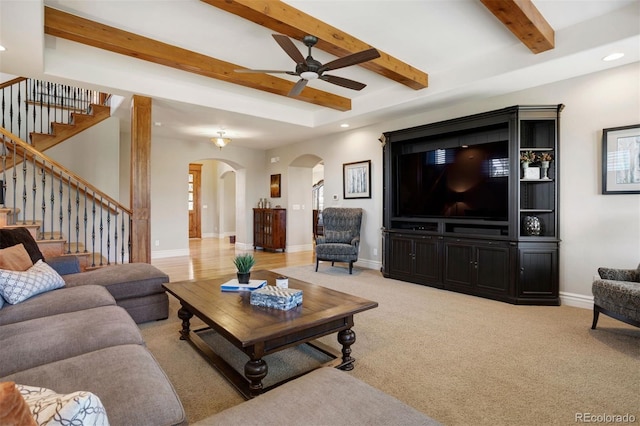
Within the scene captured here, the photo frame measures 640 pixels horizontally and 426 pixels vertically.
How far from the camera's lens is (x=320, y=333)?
220 cm

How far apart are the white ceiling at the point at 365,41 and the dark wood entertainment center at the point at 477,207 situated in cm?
47

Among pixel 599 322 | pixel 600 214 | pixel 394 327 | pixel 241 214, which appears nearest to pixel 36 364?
pixel 394 327

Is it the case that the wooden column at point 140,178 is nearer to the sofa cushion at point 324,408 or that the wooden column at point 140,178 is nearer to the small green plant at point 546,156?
the sofa cushion at point 324,408

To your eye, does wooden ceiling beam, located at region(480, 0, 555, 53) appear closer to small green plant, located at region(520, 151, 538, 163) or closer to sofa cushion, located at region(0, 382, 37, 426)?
small green plant, located at region(520, 151, 538, 163)

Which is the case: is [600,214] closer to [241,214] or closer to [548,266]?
[548,266]

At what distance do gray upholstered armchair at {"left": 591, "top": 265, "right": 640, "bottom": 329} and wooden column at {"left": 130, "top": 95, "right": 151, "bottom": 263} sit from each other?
16.9 feet

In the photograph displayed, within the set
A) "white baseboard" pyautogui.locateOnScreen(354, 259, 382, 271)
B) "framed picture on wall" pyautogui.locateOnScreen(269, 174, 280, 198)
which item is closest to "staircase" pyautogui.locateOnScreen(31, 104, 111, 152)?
"framed picture on wall" pyautogui.locateOnScreen(269, 174, 280, 198)

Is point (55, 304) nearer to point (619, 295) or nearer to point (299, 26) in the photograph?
point (299, 26)

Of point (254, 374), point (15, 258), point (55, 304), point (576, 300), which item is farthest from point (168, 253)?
point (576, 300)

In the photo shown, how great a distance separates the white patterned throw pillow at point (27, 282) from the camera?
225cm

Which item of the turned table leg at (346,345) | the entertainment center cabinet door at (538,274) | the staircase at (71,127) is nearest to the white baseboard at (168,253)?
the staircase at (71,127)

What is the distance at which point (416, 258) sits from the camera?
486 cm

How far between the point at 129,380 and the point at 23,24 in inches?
127

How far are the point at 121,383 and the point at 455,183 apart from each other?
450cm
